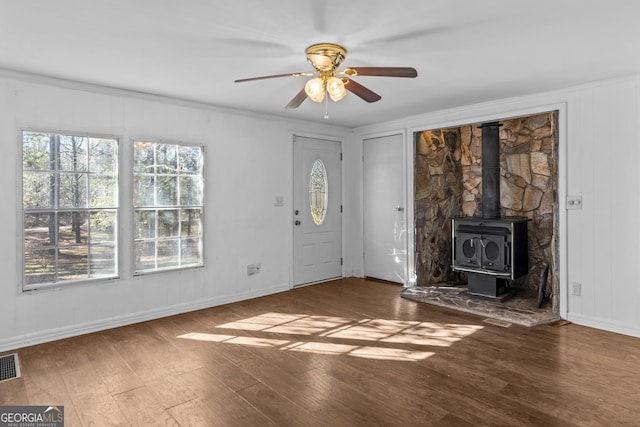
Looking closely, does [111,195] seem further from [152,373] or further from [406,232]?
[406,232]

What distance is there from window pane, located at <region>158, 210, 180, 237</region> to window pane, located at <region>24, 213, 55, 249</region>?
3.24ft

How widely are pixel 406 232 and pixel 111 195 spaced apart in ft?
12.2

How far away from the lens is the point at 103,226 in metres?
3.90

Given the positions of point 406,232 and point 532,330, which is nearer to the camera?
point 532,330

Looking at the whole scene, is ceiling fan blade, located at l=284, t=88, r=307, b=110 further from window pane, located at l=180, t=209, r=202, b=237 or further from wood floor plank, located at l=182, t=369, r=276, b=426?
wood floor plank, located at l=182, t=369, r=276, b=426

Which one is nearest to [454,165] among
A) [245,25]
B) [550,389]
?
[550,389]

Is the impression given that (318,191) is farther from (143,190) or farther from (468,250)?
(143,190)

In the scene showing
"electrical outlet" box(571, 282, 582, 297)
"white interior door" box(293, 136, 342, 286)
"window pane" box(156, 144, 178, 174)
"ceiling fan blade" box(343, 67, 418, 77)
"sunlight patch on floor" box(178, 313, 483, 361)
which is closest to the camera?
"ceiling fan blade" box(343, 67, 418, 77)

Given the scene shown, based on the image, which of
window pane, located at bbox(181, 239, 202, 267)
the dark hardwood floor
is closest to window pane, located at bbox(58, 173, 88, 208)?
window pane, located at bbox(181, 239, 202, 267)

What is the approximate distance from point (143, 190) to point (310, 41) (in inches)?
98.2

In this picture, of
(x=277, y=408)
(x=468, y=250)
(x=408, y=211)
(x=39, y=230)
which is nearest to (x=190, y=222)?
(x=39, y=230)

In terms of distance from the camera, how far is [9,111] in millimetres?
3352

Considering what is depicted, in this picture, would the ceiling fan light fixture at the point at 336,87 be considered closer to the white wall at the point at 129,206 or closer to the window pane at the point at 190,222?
the white wall at the point at 129,206

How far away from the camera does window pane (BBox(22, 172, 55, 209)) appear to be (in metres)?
3.45
